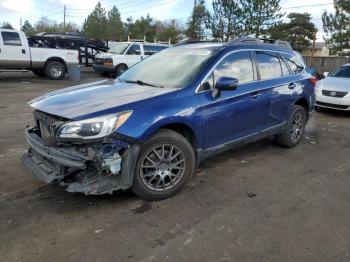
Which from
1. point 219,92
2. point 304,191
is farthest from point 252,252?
point 219,92

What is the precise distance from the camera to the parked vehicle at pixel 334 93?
382 inches

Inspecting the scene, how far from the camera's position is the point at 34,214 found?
387 cm

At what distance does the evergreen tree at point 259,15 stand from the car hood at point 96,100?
63.7ft

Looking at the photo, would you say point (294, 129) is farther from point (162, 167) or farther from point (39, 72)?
point (39, 72)

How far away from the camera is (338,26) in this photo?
2122 cm

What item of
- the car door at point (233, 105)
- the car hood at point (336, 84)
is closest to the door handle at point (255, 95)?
the car door at point (233, 105)

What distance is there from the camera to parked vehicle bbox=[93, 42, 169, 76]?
59.3 feet

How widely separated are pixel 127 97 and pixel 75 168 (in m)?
0.96

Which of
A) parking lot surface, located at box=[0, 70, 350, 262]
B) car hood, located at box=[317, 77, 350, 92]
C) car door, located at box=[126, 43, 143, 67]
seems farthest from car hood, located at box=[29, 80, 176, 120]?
car door, located at box=[126, 43, 143, 67]

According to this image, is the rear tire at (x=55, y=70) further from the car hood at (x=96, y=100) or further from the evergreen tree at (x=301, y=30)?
the evergreen tree at (x=301, y=30)

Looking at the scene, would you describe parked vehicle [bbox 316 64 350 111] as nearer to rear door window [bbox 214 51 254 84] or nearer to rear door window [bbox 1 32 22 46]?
rear door window [bbox 214 51 254 84]

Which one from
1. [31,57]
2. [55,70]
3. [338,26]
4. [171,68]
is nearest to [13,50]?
[31,57]

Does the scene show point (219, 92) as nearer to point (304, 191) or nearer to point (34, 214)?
point (304, 191)

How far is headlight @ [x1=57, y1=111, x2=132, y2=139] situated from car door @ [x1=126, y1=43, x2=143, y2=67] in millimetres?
14907
